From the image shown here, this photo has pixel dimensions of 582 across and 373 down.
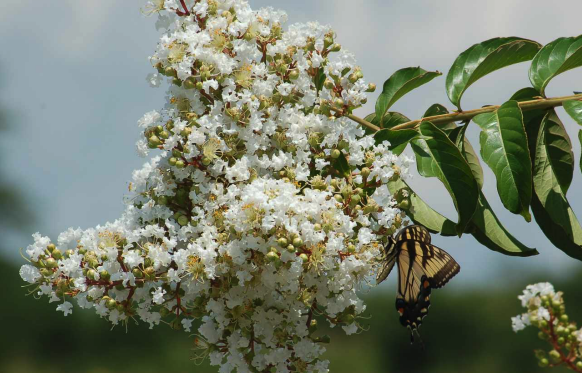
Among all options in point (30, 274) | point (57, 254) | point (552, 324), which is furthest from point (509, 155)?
point (30, 274)

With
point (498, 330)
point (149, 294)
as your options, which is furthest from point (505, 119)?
point (498, 330)

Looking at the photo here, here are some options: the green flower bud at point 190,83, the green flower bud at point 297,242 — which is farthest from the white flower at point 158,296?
the green flower bud at point 190,83

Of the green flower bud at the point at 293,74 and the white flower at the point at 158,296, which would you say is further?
the green flower bud at the point at 293,74

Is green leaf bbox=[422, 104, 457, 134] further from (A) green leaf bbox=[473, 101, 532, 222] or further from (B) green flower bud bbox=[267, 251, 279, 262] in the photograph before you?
(B) green flower bud bbox=[267, 251, 279, 262]

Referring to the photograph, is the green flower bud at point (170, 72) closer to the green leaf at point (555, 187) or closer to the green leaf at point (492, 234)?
the green leaf at point (492, 234)

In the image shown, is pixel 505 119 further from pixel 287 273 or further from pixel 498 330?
pixel 498 330

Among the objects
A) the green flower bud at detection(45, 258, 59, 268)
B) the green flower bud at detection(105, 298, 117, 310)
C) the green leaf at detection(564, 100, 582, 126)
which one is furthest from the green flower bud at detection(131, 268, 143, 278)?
the green leaf at detection(564, 100, 582, 126)
